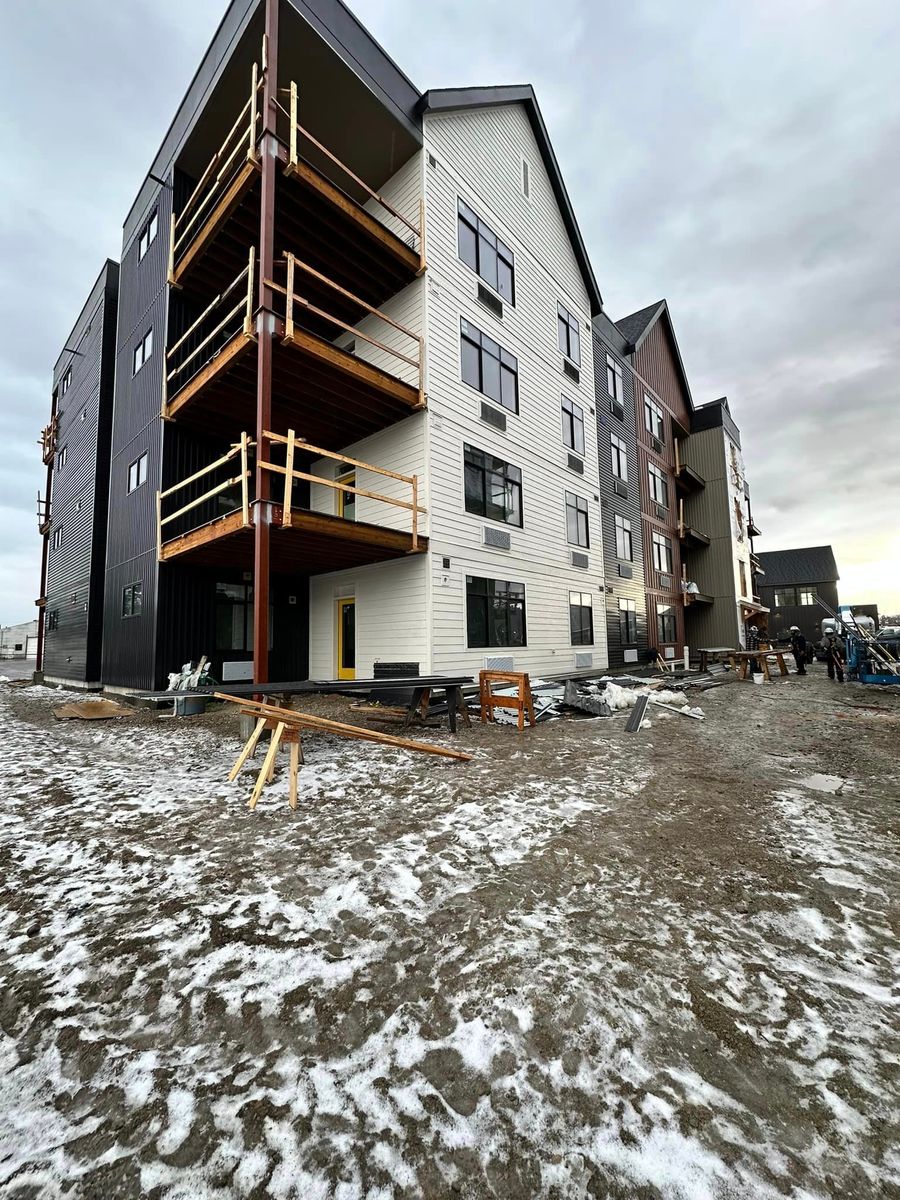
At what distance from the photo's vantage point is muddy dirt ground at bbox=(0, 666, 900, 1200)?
5.09 feet

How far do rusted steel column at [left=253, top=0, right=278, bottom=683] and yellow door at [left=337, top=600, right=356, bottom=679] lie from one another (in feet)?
13.8

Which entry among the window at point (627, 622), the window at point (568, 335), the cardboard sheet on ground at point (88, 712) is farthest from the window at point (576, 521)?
the cardboard sheet on ground at point (88, 712)

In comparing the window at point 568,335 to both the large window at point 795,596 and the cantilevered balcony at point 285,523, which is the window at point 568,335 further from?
the large window at point 795,596

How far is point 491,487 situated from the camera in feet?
42.8

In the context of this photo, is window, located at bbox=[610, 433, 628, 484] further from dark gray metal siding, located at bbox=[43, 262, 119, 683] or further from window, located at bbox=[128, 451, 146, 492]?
dark gray metal siding, located at bbox=[43, 262, 119, 683]

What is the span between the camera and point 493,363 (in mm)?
13617

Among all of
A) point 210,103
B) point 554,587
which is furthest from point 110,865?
point 210,103

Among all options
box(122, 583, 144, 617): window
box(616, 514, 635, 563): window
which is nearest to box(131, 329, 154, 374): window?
box(122, 583, 144, 617): window

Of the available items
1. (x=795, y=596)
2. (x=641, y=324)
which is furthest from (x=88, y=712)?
(x=795, y=596)

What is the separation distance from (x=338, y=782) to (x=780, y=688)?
1561 cm

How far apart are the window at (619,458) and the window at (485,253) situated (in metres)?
7.70

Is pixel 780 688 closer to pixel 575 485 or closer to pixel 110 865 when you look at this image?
pixel 575 485

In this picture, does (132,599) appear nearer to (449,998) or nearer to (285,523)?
(285,523)

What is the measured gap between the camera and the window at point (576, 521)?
16344mm
